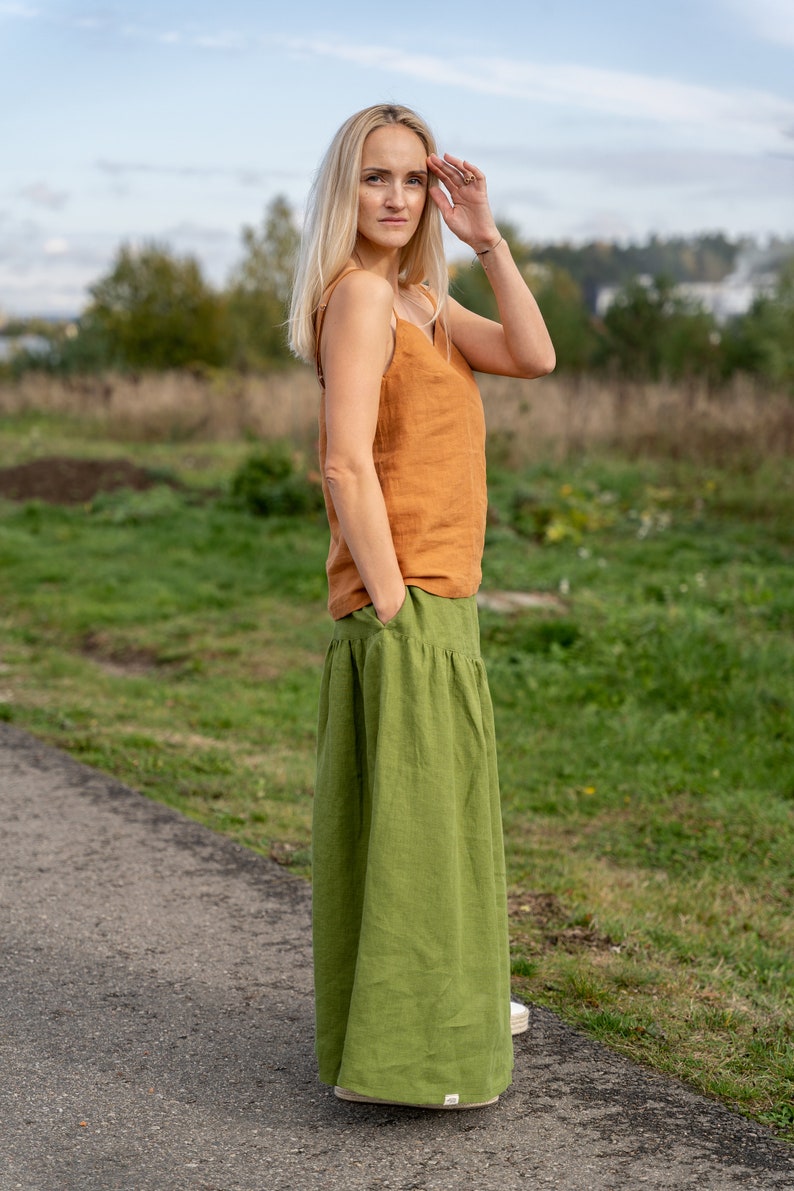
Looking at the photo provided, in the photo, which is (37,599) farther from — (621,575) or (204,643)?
(621,575)

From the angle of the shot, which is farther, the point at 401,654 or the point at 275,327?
the point at 275,327

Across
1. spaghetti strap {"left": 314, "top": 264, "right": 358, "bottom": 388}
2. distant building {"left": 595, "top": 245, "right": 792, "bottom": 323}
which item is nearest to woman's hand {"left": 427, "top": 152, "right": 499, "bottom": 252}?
spaghetti strap {"left": 314, "top": 264, "right": 358, "bottom": 388}

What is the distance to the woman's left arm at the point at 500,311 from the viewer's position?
2840mm

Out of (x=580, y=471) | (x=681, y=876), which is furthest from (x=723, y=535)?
(x=681, y=876)

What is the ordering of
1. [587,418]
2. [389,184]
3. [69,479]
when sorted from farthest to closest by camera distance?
[587,418] < [69,479] < [389,184]

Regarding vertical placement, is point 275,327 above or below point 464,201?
above

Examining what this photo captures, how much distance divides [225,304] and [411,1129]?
103 feet

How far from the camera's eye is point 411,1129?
279 cm

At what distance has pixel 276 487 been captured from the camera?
41.8ft

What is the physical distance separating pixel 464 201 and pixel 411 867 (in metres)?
1.50

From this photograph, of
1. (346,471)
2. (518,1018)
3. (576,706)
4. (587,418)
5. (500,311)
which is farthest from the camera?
(587,418)

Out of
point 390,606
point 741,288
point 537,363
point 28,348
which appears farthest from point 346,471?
point 741,288

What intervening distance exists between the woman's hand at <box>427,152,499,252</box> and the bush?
9232 mm

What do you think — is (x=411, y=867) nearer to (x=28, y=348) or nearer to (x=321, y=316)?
(x=321, y=316)
